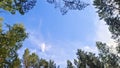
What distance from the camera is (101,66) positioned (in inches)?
2456

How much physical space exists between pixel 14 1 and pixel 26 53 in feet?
105

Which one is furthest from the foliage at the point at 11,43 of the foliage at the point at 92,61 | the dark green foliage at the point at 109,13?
the foliage at the point at 92,61

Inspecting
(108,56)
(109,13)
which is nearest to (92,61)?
(108,56)

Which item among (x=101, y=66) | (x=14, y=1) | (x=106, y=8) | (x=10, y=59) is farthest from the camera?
(x=101, y=66)

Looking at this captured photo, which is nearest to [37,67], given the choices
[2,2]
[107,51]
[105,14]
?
[107,51]

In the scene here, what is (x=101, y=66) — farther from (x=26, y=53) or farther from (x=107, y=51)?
(x=26, y=53)

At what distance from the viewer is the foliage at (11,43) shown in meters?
28.0

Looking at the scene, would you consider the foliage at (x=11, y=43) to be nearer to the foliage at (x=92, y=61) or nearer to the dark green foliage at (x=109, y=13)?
the dark green foliage at (x=109, y=13)

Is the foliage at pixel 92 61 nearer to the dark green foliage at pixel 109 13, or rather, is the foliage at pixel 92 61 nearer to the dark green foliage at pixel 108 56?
the dark green foliage at pixel 108 56

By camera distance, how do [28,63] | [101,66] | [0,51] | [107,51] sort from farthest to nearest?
1. [101,66]
2. [107,51]
3. [28,63]
4. [0,51]

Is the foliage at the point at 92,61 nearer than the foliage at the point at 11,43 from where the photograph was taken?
No

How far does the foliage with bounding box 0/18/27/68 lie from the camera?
28047 millimetres

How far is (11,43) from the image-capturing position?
29297 mm

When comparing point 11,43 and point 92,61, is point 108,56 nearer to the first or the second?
point 92,61
